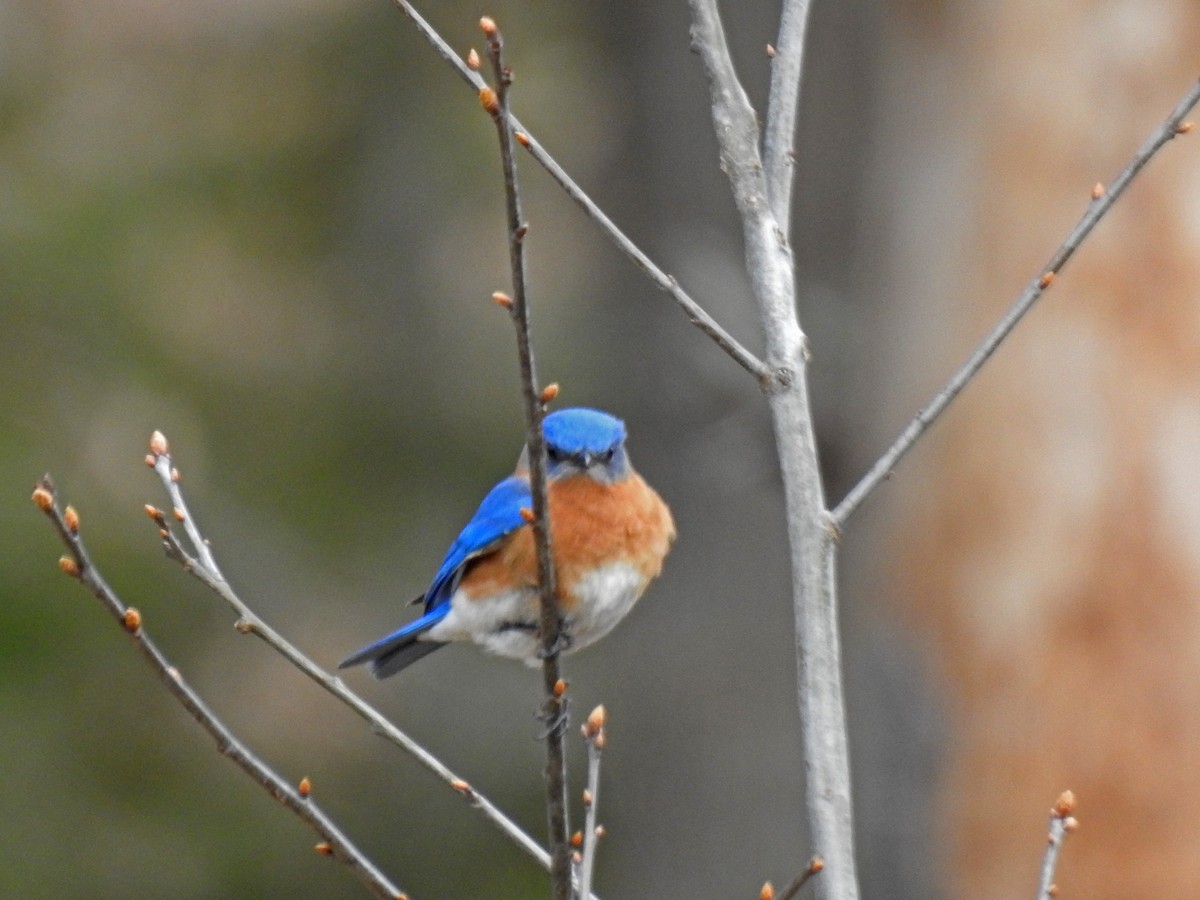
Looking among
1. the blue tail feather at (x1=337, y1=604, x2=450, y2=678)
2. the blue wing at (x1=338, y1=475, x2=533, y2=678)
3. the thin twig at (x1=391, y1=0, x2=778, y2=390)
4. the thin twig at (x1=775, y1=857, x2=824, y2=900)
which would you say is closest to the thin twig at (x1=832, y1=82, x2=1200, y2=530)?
the thin twig at (x1=391, y1=0, x2=778, y2=390)

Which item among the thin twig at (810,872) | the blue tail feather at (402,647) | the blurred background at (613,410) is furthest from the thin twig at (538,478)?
the blurred background at (613,410)

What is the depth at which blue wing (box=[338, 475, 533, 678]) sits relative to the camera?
3.28m

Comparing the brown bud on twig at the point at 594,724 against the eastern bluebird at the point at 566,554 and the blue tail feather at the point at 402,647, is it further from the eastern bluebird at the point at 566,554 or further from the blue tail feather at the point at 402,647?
the blue tail feather at the point at 402,647

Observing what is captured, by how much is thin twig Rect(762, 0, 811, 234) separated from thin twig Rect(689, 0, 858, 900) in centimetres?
1

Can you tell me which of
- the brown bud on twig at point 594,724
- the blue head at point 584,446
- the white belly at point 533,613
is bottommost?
the white belly at point 533,613

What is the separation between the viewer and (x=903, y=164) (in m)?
4.45

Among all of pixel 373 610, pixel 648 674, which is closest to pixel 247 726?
pixel 373 610

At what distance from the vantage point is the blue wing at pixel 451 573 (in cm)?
328

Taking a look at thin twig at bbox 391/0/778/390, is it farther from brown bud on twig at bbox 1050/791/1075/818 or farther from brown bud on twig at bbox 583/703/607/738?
brown bud on twig at bbox 1050/791/1075/818

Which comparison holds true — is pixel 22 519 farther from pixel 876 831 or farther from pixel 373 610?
pixel 876 831

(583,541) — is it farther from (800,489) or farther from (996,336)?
(996,336)

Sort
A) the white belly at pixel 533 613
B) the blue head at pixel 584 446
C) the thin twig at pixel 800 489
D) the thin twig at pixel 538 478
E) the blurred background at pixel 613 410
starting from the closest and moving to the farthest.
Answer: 1. the thin twig at pixel 538 478
2. the thin twig at pixel 800 489
3. the white belly at pixel 533 613
4. the blue head at pixel 584 446
5. the blurred background at pixel 613 410

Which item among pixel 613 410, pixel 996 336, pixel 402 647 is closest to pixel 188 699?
pixel 996 336

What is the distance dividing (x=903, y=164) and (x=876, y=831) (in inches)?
74.8
